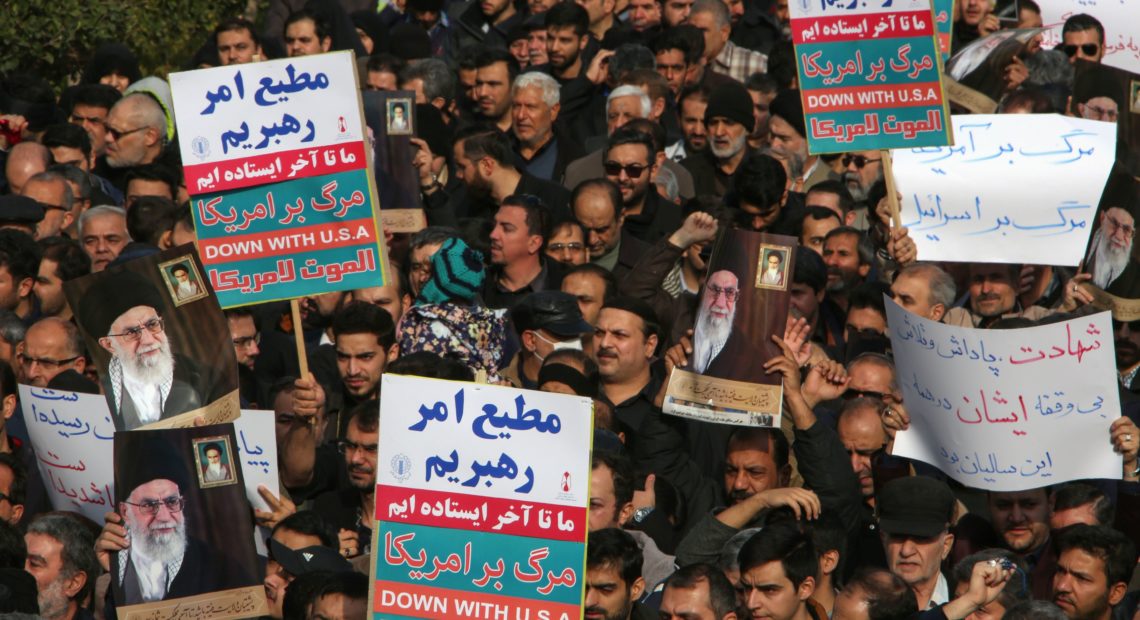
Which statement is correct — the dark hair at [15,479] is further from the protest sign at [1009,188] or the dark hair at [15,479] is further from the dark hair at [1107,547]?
the protest sign at [1009,188]

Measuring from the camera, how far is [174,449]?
7.90 m

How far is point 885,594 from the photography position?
7.55m

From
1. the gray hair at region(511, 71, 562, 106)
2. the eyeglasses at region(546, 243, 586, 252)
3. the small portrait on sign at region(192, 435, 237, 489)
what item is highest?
the gray hair at region(511, 71, 562, 106)

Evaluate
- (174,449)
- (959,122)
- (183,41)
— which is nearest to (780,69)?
(959,122)

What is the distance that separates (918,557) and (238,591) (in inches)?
102

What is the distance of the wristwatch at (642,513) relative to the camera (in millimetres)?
8492

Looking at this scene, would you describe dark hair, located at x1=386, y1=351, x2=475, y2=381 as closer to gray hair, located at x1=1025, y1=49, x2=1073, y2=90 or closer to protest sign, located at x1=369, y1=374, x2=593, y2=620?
protest sign, located at x1=369, y1=374, x2=593, y2=620

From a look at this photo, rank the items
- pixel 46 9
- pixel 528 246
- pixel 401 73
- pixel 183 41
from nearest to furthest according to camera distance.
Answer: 1. pixel 528 246
2. pixel 401 73
3. pixel 46 9
4. pixel 183 41

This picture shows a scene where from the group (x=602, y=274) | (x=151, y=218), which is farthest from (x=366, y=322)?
(x=151, y=218)

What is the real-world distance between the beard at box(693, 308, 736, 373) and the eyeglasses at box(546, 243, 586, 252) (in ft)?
5.83

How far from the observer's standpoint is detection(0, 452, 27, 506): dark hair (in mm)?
8602

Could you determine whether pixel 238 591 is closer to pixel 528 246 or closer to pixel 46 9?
pixel 528 246

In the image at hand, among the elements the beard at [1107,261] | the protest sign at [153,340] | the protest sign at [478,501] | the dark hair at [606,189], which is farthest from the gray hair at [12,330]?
the beard at [1107,261]

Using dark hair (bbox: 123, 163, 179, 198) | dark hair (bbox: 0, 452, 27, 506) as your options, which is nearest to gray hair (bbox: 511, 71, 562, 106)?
dark hair (bbox: 123, 163, 179, 198)
